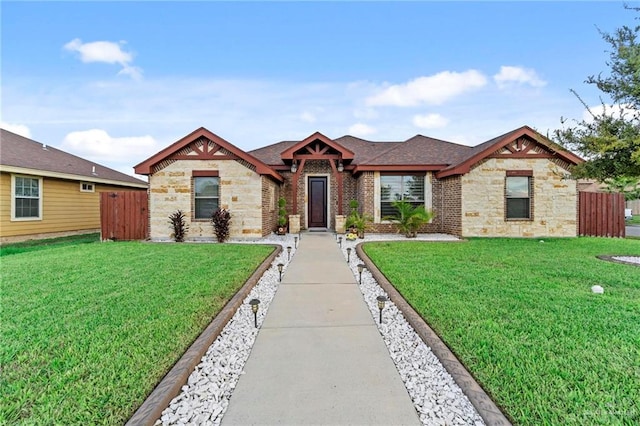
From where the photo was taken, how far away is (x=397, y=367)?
2908mm

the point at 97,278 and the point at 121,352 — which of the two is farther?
the point at 97,278

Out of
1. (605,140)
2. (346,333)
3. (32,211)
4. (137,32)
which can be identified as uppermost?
(137,32)

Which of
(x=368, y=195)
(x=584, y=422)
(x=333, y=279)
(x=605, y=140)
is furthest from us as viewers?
(x=368, y=195)

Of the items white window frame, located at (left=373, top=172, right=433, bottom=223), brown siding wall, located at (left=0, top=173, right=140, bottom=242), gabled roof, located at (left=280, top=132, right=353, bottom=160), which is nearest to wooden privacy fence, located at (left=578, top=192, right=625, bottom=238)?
white window frame, located at (left=373, top=172, right=433, bottom=223)

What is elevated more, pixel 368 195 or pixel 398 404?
pixel 368 195

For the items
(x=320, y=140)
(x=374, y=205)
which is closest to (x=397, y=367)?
(x=374, y=205)

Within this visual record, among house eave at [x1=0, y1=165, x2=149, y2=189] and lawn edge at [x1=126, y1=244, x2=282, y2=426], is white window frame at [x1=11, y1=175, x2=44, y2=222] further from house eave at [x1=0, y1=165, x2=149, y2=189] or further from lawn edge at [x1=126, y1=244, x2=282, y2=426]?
lawn edge at [x1=126, y1=244, x2=282, y2=426]

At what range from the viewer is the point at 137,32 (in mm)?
11055

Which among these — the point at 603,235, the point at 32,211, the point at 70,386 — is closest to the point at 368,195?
the point at 603,235

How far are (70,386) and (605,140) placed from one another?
8.38 meters

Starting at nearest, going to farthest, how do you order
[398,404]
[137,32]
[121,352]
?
[398,404] → [121,352] → [137,32]

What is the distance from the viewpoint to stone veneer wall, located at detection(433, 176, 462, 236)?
11.8 meters

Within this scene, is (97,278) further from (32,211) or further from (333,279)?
(32,211)

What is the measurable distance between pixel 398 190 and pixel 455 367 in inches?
427
